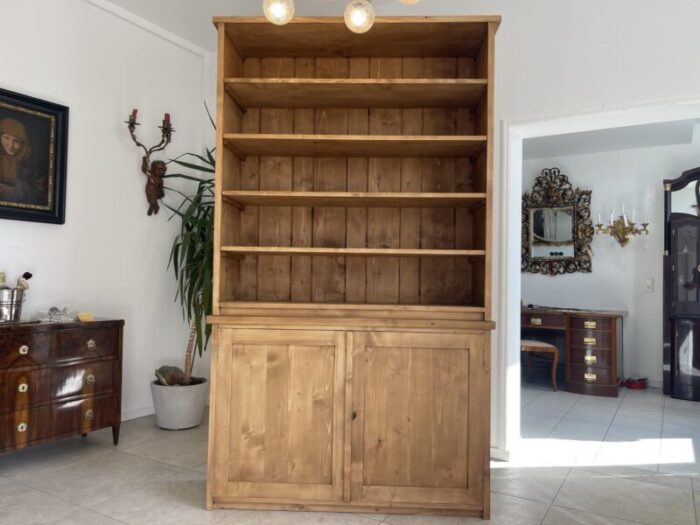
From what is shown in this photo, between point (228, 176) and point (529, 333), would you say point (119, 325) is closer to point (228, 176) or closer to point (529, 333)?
point (228, 176)

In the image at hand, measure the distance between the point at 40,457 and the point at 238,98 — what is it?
88.9 inches

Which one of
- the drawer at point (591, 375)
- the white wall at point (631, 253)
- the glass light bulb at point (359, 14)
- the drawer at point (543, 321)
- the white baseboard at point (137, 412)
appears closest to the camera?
the glass light bulb at point (359, 14)

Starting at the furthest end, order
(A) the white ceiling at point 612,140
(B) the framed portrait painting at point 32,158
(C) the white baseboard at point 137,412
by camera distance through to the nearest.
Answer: (A) the white ceiling at point 612,140 < (C) the white baseboard at point 137,412 < (B) the framed portrait painting at point 32,158

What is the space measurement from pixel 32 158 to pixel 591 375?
4.82 metres

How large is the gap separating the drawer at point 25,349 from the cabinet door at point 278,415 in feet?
3.48

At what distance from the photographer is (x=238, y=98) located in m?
2.60

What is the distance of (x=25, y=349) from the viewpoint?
264cm

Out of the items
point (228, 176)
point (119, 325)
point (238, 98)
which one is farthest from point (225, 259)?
point (119, 325)

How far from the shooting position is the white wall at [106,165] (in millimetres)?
3061

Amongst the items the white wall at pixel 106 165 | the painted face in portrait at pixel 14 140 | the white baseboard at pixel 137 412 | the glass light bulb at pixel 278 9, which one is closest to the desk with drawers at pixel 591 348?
the white wall at pixel 106 165

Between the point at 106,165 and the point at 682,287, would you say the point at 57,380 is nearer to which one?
the point at 106,165

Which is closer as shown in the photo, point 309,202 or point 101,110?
point 309,202

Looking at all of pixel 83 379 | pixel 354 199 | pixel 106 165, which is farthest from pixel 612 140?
pixel 83 379

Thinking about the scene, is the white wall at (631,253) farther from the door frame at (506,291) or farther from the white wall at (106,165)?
the white wall at (106,165)
